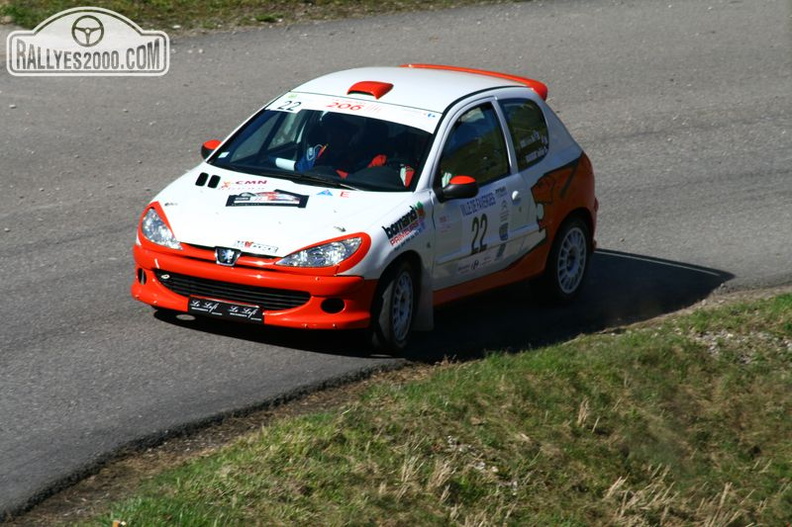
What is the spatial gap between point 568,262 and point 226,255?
11.1 feet

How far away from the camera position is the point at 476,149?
1052 cm

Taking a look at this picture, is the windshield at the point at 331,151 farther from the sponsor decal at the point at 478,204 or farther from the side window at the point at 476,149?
the sponsor decal at the point at 478,204

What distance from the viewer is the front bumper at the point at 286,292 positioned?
917cm

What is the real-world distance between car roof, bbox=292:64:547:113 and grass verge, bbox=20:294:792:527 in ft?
6.82

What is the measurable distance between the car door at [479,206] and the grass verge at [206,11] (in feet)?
29.0

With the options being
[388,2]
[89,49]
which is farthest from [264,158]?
[388,2]

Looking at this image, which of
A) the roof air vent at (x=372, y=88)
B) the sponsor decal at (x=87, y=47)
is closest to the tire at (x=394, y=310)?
the roof air vent at (x=372, y=88)

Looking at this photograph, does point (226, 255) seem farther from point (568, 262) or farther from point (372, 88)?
point (568, 262)

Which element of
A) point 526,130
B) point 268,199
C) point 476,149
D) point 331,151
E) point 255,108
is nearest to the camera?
point 268,199

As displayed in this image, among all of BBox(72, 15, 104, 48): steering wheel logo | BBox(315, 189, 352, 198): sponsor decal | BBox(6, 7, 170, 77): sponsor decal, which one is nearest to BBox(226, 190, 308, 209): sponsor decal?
BBox(315, 189, 352, 198): sponsor decal

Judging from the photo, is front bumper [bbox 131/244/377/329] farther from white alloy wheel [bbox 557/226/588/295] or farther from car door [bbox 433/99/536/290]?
white alloy wheel [bbox 557/226/588/295]

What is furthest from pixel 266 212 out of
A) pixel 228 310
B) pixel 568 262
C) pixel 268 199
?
pixel 568 262

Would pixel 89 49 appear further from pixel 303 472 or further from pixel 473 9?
pixel 303 472

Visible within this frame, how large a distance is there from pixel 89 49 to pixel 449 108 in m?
8.67
